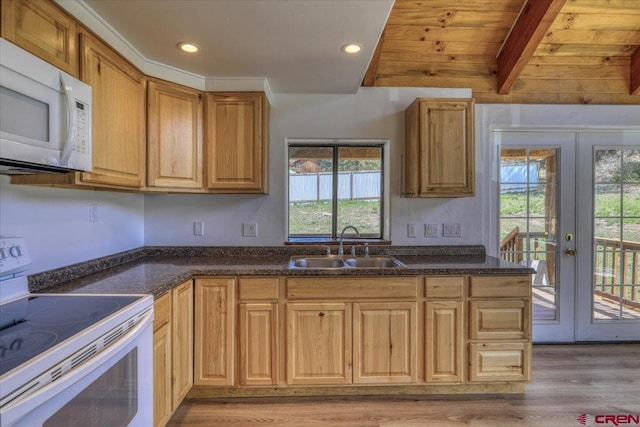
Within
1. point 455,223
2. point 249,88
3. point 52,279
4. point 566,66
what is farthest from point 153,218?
point 566,66

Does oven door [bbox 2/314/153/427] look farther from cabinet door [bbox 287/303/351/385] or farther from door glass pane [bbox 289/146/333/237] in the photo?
door glass pane [bbox 289/146/333/237]

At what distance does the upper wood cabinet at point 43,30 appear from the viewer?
1.15 m

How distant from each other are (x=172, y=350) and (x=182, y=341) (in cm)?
12

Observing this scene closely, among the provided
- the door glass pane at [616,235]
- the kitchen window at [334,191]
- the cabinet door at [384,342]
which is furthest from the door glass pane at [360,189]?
the door glass pane at [616,235]

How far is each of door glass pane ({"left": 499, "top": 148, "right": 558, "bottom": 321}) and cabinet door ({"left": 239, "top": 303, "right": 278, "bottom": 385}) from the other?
83.1 inches

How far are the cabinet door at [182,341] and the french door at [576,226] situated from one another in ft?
8.37

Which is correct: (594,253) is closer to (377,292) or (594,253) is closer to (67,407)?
(377,292)

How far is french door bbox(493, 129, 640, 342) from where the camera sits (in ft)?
9.02

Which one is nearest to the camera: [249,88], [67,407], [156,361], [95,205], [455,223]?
[67,407]

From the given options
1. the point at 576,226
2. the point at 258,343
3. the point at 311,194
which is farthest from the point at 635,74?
the point at 258,343

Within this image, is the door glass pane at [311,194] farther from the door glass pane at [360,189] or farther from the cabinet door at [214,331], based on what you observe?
the cabinet door at [214,331]

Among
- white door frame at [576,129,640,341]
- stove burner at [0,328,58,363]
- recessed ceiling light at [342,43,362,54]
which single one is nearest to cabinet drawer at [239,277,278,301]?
stove burner at [0,328,58,363]

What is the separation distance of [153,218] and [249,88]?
1.31m

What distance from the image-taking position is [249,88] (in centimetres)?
228
